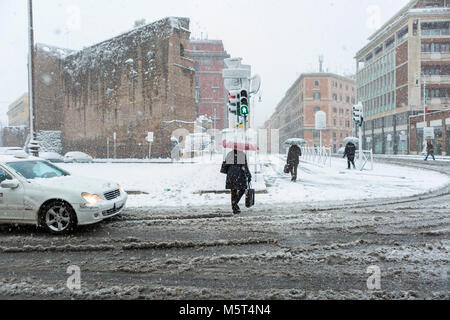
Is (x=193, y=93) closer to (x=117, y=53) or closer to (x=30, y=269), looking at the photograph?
(x=117, y=53)

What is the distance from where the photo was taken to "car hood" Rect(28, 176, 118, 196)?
5.91 meters

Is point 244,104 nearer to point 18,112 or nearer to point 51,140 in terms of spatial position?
point 51,140

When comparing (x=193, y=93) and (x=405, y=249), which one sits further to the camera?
(x=193, y=93)

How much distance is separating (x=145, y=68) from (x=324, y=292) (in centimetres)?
3395

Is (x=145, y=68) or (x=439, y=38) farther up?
(x=439, y=38)

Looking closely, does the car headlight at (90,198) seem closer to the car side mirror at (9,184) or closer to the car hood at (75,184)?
the car hood at (75,184)

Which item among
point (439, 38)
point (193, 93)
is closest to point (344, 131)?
point (439, 38)

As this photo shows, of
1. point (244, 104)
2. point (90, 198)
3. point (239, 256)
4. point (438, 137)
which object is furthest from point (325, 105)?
point (239, 256)

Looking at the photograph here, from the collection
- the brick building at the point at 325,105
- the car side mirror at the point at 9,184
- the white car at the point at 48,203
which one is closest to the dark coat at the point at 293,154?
the white car at the point at 48,203

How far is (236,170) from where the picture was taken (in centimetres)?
749

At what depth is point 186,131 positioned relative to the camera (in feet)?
109

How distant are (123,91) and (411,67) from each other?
1389 inches

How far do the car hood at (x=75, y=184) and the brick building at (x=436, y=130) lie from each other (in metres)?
38.8

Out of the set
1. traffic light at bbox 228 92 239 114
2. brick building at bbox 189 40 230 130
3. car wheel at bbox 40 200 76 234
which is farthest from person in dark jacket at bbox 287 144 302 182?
brick building at bbox 189 40 230 130
